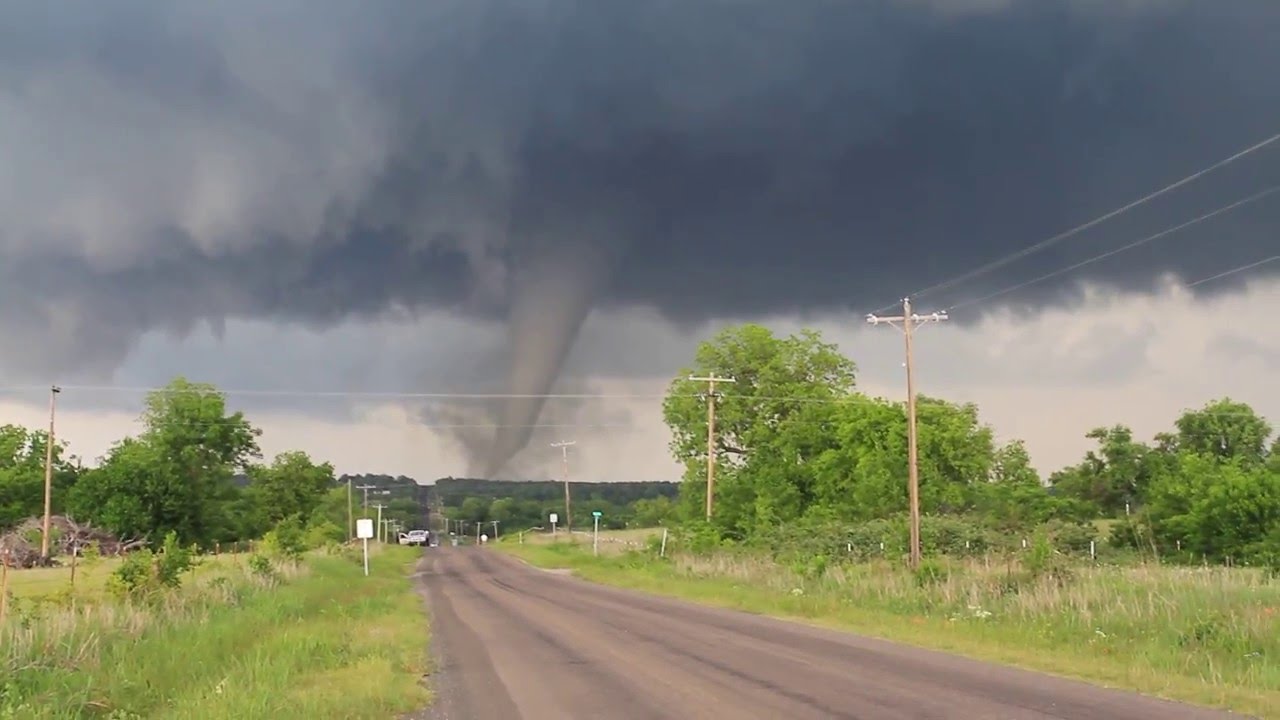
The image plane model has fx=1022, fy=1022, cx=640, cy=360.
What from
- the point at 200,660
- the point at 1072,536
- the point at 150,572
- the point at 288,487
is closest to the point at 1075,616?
the point at 200,660

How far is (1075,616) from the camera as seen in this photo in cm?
2027

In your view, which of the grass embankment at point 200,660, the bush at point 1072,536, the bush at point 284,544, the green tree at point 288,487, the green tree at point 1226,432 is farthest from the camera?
the green tree at point 288,487

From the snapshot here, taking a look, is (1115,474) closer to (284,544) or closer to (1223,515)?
(1223,515)

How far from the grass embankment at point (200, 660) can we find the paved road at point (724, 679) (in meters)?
1.06

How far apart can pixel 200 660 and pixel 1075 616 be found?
53.2 ft

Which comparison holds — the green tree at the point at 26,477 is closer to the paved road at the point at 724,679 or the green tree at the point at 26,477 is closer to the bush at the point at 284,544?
the bush at the point at 284,544

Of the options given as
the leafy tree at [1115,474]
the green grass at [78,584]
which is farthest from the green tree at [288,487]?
the leafy tree at [1115,474]

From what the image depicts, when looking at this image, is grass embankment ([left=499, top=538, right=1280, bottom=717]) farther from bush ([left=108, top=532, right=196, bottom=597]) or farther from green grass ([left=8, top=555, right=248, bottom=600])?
green grass ([left=8, top=555, right=248, bottom=600])

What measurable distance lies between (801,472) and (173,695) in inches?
2451

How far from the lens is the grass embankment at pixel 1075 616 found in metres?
14.6

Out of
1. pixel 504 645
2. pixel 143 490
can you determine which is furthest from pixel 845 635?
pixel 143 490

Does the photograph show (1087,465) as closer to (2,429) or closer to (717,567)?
(717,567)

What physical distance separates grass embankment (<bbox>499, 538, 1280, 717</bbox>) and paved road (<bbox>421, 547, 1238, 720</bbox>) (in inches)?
46.2

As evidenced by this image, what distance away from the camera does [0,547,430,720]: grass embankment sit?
1275 centimetres
